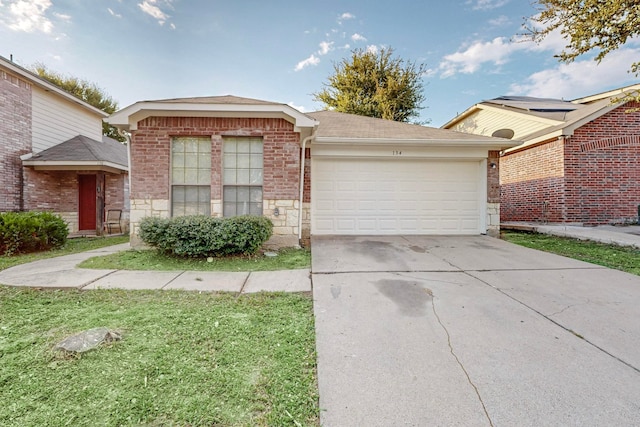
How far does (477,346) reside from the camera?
2.31 metres

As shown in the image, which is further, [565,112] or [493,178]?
[565,112]

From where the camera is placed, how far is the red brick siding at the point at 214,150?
6.23 meters

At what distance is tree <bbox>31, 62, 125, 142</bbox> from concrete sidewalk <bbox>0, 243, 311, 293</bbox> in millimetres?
21583

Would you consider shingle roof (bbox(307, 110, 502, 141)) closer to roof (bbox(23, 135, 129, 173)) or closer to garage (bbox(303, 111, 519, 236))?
garage (bbox(303, 111, 519, 236))

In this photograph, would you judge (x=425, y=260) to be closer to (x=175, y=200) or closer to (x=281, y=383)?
(x=281, y=383)

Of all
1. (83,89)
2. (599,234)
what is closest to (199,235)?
(599,234)

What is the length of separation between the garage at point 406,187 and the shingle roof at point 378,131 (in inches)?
1.1

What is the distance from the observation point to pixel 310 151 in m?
7.27

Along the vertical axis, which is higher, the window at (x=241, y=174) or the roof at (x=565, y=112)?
the roof at (x=565, y=112)

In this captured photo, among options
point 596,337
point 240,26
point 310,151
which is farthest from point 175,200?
point 596,337

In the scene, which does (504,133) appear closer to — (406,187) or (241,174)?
(406,187)

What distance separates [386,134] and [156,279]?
6332mm

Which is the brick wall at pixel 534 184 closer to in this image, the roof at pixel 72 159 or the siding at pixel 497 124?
the siding at pixel 497 124

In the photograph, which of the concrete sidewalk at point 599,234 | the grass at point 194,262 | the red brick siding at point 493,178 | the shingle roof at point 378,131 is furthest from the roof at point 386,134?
the grass at point 194,262
